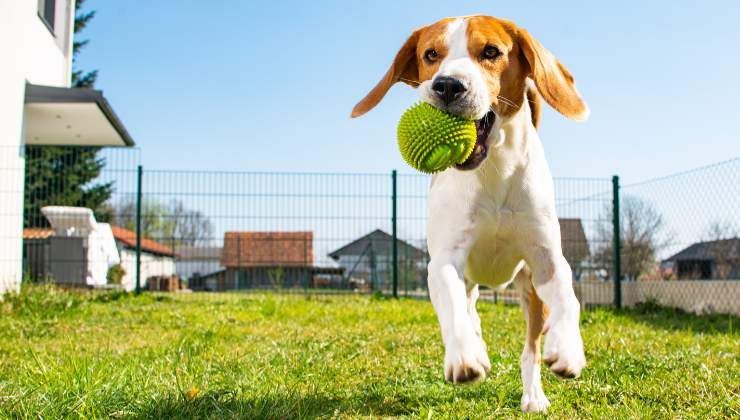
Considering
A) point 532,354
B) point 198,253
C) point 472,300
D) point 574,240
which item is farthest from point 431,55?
point 198,253

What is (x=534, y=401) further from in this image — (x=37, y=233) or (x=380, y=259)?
(x=37, y=233)

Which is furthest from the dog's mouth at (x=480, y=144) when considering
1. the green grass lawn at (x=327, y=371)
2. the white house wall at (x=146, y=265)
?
the white house wall at (x=146, y=265)

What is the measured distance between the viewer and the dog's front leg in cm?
209

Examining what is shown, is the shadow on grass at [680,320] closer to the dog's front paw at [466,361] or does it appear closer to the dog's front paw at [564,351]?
the dog's front paw at [564,351]

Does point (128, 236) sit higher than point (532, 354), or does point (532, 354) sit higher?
point (128, 236)

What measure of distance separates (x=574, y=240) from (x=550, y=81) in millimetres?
7574

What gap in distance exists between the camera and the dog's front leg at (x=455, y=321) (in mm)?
2086

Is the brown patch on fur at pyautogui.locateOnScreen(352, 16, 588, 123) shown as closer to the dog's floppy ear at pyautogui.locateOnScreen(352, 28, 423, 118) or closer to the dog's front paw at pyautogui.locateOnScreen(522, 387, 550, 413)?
the dog's floppy ear at pyautogui.locateOnScreen(352, 28, 423, 118)

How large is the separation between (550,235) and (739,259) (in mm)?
6546

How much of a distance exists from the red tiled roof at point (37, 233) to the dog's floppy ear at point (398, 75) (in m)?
9.46

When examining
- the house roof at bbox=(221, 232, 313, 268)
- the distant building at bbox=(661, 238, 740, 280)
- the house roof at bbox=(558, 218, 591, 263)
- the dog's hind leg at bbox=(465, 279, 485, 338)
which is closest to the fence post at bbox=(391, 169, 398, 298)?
the house roof at bbox=(221, 232, 313, 268)

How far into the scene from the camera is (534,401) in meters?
2.93

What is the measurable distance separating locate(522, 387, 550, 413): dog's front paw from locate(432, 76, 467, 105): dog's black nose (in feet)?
4.62

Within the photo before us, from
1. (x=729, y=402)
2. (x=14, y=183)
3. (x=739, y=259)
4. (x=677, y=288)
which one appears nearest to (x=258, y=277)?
(x=14, y=183)
